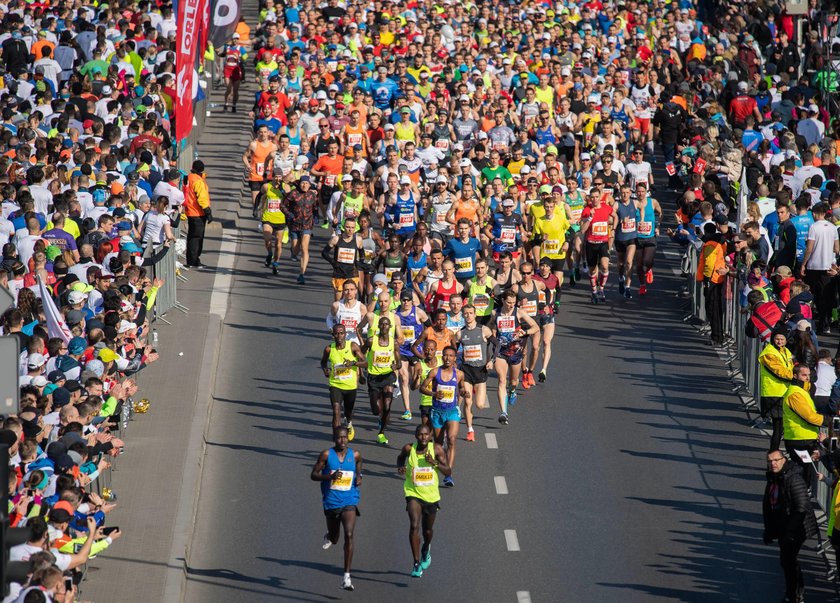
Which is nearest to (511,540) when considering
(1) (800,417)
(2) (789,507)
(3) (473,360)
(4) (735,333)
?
(2) (789,507)

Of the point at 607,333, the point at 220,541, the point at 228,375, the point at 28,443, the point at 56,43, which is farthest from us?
the point at 56,43

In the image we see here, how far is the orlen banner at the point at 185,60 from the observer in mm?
28422

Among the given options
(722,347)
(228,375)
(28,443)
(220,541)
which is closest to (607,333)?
(722,347)

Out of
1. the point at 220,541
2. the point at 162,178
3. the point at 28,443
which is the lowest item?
the point at 220,541

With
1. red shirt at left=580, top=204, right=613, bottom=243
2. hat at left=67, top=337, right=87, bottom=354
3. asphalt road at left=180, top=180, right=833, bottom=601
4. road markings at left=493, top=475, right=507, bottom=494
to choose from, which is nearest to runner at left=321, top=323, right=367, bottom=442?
asphalt road at left=180, top=180, right=833, bottom=601

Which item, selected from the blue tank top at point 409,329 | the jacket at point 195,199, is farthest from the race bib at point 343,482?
the jacket at point 195,199

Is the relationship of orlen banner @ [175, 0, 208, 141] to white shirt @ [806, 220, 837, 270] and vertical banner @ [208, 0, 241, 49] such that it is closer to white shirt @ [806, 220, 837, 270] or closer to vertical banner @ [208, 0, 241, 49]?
vertical banner @ [208, 0, 241, 49]

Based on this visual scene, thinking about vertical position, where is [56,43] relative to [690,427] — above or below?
above

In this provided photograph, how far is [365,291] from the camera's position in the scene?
2709 centimetres

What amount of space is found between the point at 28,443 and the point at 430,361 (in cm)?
576

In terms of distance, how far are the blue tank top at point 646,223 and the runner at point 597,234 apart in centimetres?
38

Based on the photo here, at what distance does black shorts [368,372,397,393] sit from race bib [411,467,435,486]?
371 centimetres

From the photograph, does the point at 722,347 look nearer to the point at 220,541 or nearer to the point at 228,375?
the point at 228,375

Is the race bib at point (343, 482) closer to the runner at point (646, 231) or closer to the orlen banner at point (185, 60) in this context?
the runner at point (646, 231)
